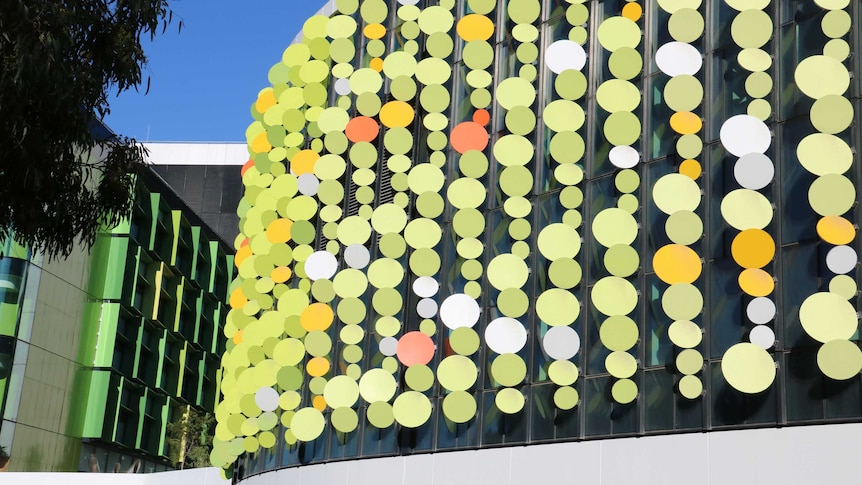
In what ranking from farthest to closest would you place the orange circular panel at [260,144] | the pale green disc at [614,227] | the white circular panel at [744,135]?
1. the orange circular panel at [260,144]
2. the pale green disc at [614,227]
3. the white circular panel at [744,135]

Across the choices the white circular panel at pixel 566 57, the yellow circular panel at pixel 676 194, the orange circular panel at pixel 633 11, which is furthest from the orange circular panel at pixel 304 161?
the yellow circular panel at pixel 676 194

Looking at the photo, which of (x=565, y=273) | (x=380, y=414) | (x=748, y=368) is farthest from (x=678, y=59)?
(x=380, y=414)

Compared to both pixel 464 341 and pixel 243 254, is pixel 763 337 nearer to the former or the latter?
pixel 464 341

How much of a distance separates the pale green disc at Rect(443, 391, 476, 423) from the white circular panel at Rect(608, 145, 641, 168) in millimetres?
4991

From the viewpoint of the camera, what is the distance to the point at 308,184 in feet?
87.6

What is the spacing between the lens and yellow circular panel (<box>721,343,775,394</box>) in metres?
16.5

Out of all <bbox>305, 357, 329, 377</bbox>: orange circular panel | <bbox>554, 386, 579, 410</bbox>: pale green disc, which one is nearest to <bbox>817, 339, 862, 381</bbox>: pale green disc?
<bbox>554, 386, 579, 410</bbox>: pale green disc

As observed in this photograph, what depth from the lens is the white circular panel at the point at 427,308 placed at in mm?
22859

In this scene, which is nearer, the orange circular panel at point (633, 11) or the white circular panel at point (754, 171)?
the white circular panel at point (754, 171)

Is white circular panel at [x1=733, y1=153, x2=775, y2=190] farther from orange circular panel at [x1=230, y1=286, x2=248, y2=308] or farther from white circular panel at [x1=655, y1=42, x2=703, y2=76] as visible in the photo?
orange circular panel at [x1=230, y1=286, x2=248, y2=308]

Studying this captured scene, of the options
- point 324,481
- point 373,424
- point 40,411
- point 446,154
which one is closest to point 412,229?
point 446,154

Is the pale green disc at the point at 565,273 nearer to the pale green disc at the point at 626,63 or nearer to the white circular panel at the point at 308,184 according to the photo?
the pale green disc at the point at 626,63

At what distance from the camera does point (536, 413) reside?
20078 millimetres

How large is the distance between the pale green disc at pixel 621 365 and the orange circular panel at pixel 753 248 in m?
2.42
